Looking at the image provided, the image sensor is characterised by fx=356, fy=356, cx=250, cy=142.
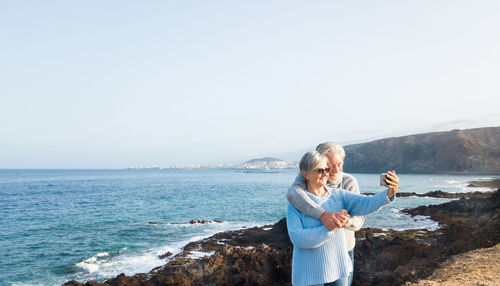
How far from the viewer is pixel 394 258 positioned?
8664 mm

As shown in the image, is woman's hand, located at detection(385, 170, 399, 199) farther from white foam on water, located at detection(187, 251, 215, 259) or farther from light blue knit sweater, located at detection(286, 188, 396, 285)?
white foam on water, located at detection(187, 251, 215, 259)

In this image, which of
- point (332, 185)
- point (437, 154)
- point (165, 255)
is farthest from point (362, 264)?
point (437, 154)

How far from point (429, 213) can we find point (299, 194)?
80.7ft

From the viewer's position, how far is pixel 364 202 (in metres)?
2.93

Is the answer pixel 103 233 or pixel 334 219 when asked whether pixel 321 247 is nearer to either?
pixel 334 219

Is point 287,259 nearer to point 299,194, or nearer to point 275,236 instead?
point 299,194

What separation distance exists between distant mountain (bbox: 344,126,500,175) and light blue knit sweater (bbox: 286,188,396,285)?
3874 inches

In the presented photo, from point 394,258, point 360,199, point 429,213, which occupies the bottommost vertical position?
point 429,213

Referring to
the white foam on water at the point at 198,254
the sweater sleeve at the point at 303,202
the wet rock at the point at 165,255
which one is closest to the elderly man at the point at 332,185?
the sweater sleeve at the point at 303,202

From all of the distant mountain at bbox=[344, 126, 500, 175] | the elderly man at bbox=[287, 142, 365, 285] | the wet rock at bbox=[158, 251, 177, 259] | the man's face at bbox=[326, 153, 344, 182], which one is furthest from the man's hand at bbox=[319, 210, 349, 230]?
the distant mountain at bbox=[344, 126, 500, 175]

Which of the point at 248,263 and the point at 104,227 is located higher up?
the point at 248,263

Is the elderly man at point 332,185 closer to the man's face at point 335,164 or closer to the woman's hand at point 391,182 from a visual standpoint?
the man's face at point 335,164

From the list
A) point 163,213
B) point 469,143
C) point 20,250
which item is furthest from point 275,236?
point 469,143

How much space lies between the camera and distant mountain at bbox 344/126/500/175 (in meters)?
91.7
